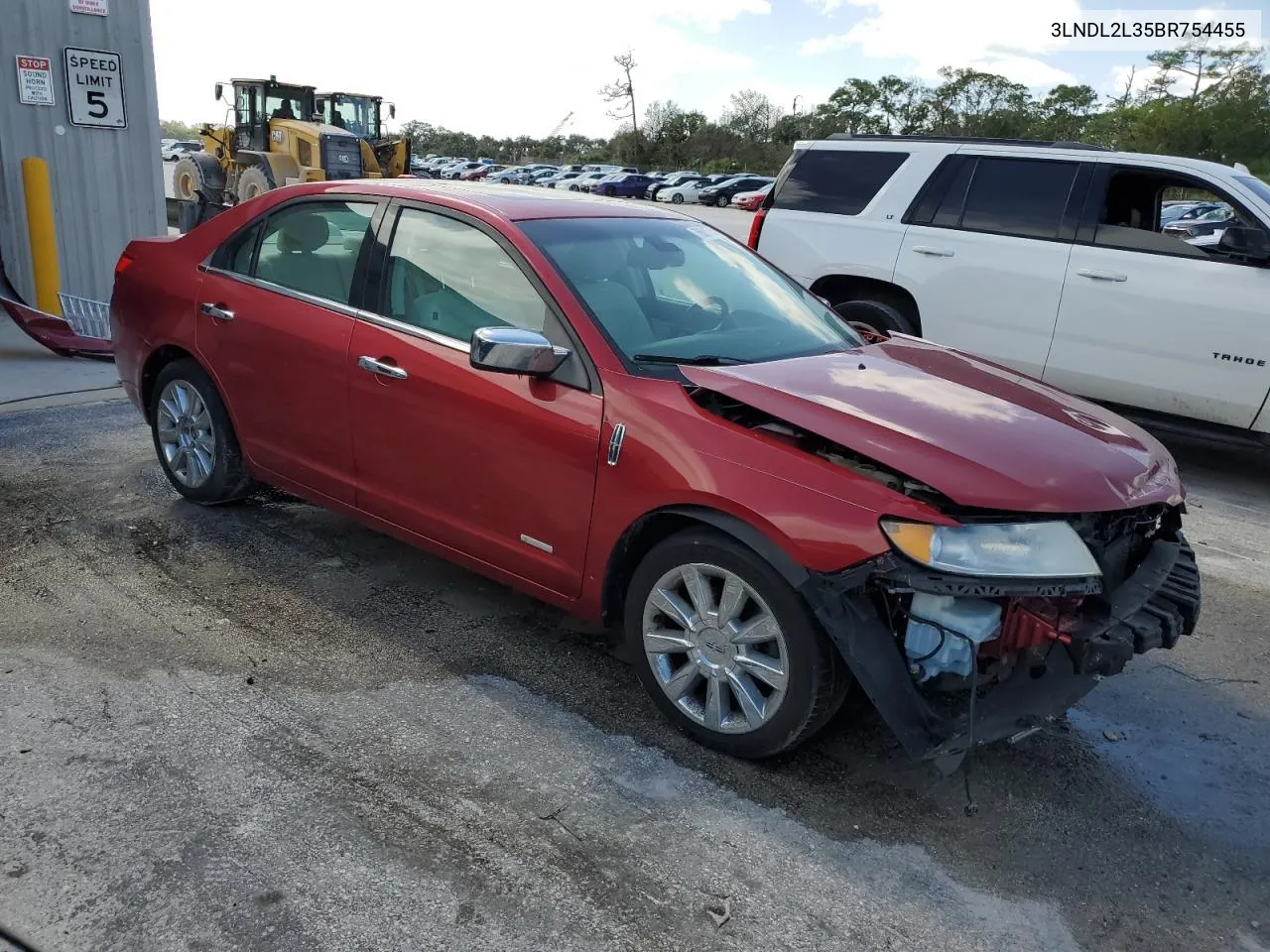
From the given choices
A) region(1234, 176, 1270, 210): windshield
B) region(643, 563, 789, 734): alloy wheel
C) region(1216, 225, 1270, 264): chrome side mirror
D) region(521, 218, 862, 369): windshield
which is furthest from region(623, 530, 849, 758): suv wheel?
region(1234, 176, 1270, 210): windshield

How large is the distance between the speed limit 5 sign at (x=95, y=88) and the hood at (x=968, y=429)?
8.20 m

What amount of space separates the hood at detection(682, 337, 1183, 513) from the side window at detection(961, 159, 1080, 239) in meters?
3.45

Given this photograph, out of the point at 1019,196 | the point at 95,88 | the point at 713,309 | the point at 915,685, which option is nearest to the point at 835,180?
the point at 1019,196

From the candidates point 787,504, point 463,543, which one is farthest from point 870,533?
point 463,543

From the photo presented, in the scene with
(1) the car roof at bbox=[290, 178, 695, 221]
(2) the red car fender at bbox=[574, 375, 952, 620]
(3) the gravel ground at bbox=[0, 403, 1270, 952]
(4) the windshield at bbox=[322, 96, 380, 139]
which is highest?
(4) the windshield at bbox=[322, 96, 380, 139]

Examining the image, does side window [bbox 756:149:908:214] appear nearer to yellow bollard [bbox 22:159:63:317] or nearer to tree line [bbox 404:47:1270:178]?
yellow bollard [bbox 22:159:63:317]

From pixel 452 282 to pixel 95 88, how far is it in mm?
7230

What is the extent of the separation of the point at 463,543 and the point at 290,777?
3.59ft

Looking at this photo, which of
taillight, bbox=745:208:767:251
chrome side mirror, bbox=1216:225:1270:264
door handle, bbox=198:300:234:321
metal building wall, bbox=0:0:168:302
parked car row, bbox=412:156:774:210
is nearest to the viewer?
door handle, bbox=198:300:234:321

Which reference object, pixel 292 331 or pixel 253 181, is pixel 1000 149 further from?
pixel 253 181

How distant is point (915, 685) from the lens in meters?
2.88

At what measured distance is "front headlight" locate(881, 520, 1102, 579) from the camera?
2.79 m

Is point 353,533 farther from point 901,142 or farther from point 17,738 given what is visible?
point 901,142

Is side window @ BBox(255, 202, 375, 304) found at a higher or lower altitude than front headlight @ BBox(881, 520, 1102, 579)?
higher
